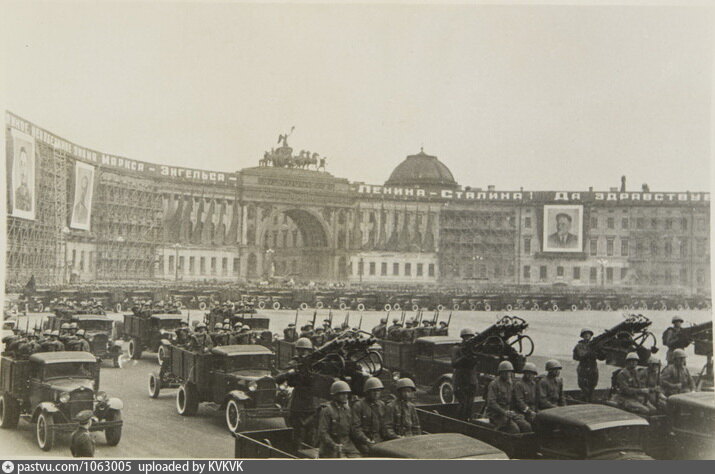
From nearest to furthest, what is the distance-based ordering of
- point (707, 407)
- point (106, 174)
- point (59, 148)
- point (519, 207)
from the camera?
point (707, 407) → point (59, 148) → point (106, 174) → point (519, 207)

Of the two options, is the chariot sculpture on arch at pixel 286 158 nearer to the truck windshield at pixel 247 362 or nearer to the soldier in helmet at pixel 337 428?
the truck windshield at pixel 247 362

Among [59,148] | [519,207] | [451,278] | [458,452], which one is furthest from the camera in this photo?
[451,278]

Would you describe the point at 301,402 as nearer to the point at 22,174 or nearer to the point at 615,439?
the point at 615,439

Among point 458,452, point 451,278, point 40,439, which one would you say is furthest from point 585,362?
point 451,278

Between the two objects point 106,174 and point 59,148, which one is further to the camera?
point 106,174

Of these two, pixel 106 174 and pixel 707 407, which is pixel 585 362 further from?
pixel 106 174

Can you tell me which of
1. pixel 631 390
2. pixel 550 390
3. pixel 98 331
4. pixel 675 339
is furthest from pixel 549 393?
pixel 98 331
